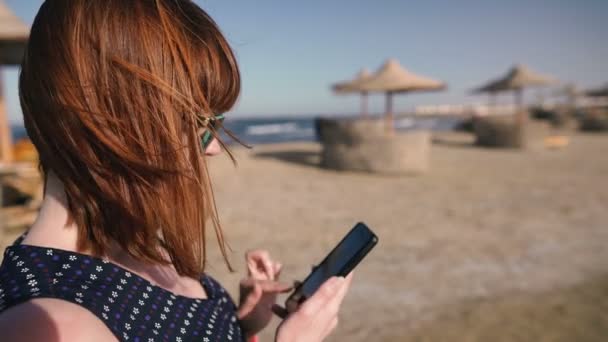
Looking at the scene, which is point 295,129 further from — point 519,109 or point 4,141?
point 4,141

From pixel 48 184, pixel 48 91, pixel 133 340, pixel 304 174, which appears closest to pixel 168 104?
pixel 48 91

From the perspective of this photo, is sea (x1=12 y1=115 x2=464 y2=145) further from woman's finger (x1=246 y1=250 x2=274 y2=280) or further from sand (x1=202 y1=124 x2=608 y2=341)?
woman's finger (x1=246 y1=250 x2=274 y2=280)

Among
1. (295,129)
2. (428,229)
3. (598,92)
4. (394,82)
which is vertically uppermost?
(394,82)

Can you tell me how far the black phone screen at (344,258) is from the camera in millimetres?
1177

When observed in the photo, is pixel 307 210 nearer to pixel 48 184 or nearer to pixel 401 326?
pixel 401 326

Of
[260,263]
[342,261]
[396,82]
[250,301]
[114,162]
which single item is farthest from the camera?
[396,82]

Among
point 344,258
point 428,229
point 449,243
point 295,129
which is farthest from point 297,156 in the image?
point 295,129

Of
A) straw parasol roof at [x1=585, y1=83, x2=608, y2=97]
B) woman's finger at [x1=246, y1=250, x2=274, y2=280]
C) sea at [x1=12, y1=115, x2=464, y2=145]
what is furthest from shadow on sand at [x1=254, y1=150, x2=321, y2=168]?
straw parasol roof at [x1=585, y1=83, x2=608, y2=97]

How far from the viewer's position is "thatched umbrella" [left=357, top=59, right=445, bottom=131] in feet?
36.4

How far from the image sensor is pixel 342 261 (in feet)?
4.01

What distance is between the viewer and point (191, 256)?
96cm

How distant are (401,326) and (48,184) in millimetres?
2853

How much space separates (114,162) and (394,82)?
11049 mm

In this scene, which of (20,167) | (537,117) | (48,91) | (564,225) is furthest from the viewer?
(537,117)
